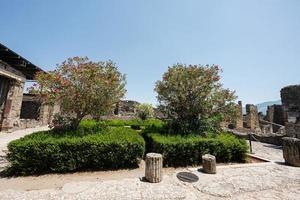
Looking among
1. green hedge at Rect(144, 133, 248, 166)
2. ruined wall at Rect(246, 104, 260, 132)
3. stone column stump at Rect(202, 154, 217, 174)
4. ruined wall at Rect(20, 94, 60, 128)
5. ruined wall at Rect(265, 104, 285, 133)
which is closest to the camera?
stone column stump at Rect(202, 154, 217, 174)

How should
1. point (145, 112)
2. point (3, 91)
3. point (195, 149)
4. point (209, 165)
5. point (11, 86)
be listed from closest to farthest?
point (209, 165) < point (195, 149) < point (3, 91) < point (11, 86) < point (145, 112)

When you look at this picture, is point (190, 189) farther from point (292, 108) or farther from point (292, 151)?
point (292, 108)

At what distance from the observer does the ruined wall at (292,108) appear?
8812 millimetres

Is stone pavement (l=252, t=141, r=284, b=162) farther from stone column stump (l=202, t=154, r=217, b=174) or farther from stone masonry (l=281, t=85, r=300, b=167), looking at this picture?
stone column stump (l=202, t=154, r=217, b=174)

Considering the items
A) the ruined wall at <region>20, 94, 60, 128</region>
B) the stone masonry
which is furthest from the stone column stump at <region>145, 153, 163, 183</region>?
the ruined wall at <region>20, 94, 60, 128</region>

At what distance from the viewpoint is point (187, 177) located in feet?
16.3

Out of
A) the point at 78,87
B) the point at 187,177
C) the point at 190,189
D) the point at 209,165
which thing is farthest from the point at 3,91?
the point at 209,165

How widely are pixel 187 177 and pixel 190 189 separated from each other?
0.79 m

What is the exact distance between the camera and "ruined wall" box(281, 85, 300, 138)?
8812mm

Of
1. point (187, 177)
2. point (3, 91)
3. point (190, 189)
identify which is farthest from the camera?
point (3, 91)

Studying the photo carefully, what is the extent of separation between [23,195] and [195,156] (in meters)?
5.33

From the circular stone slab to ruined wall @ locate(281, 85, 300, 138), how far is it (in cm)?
755

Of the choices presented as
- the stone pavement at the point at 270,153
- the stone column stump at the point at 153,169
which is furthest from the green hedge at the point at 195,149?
the stone pavement at the point at 270,153

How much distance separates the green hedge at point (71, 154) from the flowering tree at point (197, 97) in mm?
3579
